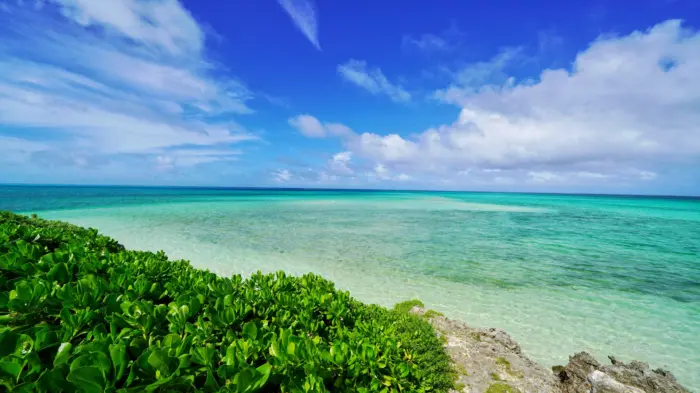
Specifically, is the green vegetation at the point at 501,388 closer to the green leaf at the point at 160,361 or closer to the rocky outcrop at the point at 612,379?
the rocky outcrop at the point at 612,379

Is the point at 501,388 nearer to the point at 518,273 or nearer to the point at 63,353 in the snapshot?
the point at 63,353

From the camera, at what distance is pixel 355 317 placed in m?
3.92

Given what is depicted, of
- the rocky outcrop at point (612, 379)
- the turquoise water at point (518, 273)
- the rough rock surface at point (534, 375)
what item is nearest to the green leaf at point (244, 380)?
the rough rock surface at point (534, 375)

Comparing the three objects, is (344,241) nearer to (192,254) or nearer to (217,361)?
(192,254)

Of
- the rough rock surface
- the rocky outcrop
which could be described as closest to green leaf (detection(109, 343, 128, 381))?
the rough rock surface

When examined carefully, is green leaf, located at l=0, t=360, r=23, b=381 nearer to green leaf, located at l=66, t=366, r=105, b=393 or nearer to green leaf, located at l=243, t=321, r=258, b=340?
green leaf, located at l=66, t=366, r=105, b=393

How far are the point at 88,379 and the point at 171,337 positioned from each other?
0.45 metres

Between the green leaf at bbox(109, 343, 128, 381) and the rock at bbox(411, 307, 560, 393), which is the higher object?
the green leaf at bbox(109, 343, 128, 381)

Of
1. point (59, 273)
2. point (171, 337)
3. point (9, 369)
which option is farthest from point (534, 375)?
point (59, 273)

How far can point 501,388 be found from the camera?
492cm

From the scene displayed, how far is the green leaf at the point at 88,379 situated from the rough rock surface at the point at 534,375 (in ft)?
16.7

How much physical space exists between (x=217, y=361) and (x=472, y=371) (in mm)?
Result: 5114

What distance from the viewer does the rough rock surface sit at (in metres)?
4.91

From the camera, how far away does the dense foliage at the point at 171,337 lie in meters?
1.42
